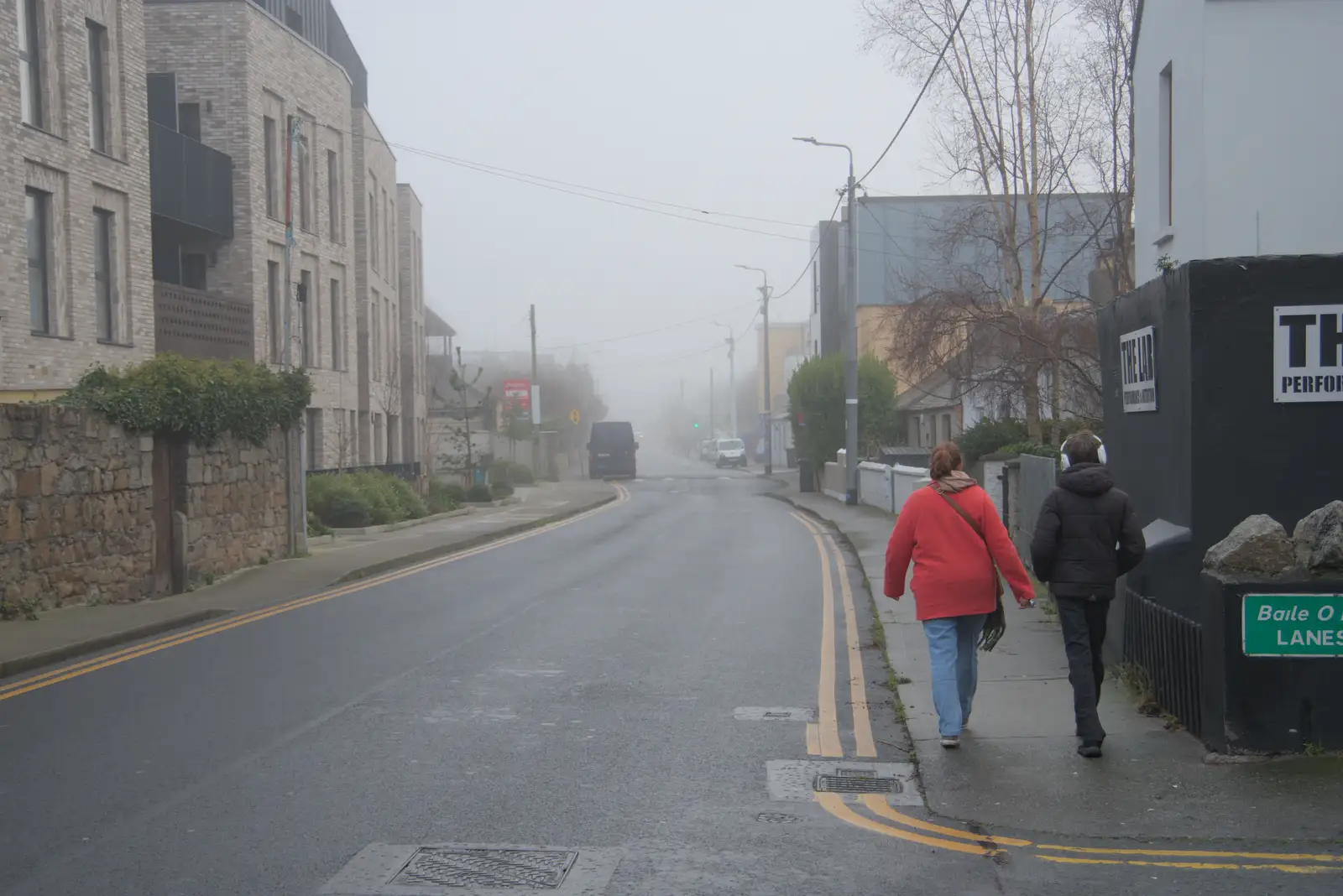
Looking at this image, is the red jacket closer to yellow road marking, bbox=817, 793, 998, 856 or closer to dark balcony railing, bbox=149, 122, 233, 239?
yellow road marking, bbox=817, 793, 998, 856

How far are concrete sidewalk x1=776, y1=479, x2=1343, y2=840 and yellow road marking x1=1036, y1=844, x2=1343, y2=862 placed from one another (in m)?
0.17

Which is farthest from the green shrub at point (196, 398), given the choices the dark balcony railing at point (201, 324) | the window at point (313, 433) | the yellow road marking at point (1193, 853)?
the window at point (313, 433)

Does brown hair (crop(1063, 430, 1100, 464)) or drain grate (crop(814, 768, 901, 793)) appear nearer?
drain grate (crop(814, 768, 901, 793))

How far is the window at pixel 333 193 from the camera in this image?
117ft

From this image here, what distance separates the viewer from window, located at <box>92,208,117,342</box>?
22031 millimetres

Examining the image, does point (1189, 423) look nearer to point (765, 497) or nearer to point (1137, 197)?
point (1137, 197)

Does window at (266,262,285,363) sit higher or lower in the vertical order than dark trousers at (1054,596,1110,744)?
higher

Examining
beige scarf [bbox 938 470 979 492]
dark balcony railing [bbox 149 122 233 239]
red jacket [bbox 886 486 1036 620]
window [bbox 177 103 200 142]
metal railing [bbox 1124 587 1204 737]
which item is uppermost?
window [bbox 177 103 200 142]

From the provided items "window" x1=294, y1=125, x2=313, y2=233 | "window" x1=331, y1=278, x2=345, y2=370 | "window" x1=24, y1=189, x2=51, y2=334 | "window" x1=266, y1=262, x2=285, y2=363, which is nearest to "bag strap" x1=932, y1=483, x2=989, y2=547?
"window" x1=24, y1=189, x2=51, y2=334

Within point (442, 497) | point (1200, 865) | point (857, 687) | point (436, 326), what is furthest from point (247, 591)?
point (436, 326)

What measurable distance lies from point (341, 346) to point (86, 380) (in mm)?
21352

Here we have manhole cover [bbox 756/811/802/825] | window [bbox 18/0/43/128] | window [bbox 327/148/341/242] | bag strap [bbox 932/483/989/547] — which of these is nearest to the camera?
manhole cover [bbox 756/811/802/825]

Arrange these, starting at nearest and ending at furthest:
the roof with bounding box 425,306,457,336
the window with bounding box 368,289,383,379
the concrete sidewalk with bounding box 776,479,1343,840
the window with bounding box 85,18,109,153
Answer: the concrete sidewalk with bounding box 776,479,1343,840 < the window with bounding box 85,18,109,153 < the window with bounding box 368,289,383,379 < the roof with bounding box 425,306,457,336

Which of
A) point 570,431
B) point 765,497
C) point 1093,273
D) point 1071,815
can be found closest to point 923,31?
point 1093,273
